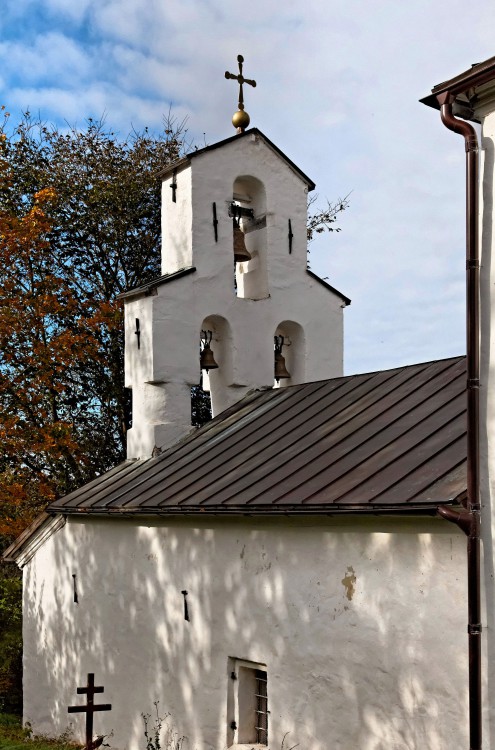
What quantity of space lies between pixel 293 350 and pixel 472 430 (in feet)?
21.8

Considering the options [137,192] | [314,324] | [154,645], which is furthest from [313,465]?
[137,192]

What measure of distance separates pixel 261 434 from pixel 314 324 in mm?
3202

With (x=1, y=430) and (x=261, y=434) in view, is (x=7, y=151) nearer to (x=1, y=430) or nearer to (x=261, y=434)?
(x=1, y=430)

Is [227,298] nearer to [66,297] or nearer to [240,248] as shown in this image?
[240,248]

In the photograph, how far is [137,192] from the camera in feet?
59.5

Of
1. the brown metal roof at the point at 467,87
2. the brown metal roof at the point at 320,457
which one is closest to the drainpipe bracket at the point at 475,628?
the brown metal roof at the point at 320,457

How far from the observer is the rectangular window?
8.11 meters

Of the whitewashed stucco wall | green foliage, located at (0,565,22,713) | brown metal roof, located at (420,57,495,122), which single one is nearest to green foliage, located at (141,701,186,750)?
the whitewashed stucco wall

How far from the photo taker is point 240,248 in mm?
12125

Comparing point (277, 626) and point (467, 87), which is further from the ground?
point (467, 87)

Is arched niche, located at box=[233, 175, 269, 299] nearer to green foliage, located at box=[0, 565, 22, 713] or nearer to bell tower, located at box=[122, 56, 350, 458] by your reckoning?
bell tower, located at box=[122, 56, 350, 458]

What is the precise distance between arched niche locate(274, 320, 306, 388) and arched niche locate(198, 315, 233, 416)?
2.61 ft

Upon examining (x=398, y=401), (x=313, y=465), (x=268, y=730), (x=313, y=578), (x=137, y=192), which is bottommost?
(x=268, y=730)

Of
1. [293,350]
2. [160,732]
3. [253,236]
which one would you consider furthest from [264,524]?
[253,236]
